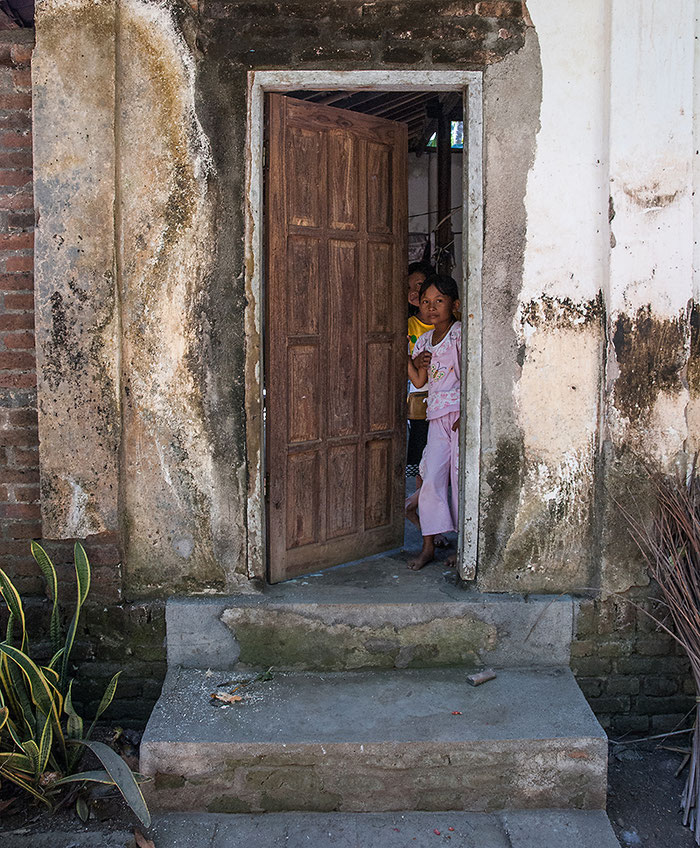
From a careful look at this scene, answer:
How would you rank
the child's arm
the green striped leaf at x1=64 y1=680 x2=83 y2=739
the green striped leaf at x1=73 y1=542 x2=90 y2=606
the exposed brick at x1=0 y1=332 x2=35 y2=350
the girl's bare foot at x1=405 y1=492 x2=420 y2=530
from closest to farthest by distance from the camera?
the green striped leaf at x1=64 y1=680 x2=83 y2=739
the green striped leaf at x1=73 y1=542 x2=90 y2=606
the exposed brick at x1=0 y1=332 x2=35 y2=350
the child's arm
the girl's bare foot at x1=405 y1=492 x2=420 y2=530

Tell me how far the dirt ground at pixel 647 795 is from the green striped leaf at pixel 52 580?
8.10 ft

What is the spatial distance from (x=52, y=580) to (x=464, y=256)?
238cm

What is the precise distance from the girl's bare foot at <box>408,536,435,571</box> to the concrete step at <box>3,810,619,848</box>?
4.37ft

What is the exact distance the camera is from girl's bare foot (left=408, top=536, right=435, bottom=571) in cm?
412

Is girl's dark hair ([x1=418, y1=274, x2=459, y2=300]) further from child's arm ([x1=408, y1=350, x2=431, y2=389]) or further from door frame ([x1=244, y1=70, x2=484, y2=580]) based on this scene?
door frame ([x1=244, y1=70, x2=484, y2=580])

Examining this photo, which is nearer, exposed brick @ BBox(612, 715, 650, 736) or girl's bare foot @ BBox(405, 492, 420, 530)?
exposed brick @ BBox(612, 715, 650, 736)

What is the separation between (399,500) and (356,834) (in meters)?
1.93

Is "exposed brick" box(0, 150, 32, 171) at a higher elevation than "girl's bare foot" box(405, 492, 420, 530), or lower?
higher

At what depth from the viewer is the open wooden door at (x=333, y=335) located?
3.76m

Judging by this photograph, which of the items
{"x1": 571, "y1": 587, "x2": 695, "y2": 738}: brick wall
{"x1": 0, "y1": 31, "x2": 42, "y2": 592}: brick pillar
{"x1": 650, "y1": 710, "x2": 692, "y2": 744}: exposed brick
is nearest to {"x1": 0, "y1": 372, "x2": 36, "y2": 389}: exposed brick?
{"x1": 0, "y1": 31, "x2": 42, "y2": 592}: brick pillar

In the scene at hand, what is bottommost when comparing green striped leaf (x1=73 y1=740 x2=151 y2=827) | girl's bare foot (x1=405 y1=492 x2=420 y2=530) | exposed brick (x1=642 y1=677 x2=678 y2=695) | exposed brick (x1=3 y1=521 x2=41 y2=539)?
exposed brick (x1=642 y1=677 x2=678 y2=695)

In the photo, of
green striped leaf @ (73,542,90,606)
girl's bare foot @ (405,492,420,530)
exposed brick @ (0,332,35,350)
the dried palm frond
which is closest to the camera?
the dried palm frond

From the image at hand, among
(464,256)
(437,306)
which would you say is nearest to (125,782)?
(464,256)

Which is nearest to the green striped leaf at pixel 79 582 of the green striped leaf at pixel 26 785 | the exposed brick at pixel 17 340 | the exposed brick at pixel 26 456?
the green striped leaf at pixel 26 785
